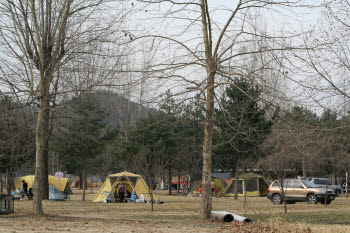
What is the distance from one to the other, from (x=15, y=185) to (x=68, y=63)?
107 feet

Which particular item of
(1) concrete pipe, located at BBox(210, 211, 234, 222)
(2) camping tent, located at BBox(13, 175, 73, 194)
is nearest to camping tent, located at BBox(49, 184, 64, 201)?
(2) camping tent, located at BBox(13, 175, 73, 194)

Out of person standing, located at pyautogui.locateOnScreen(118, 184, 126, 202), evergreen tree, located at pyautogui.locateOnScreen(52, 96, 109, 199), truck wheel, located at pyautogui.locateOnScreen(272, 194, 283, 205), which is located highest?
evergreen tree, located at pyautogui.locateOnScreen(52, 96, 109, 199)

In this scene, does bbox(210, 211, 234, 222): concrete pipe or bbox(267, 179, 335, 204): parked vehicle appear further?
bbox(267, 179, 335, 204): parked vehicle

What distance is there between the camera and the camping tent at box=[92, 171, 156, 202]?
31.8 m

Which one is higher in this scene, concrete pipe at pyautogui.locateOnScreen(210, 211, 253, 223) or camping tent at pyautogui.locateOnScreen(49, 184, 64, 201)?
concrete pipe at pyautogui.locateOnScreen(210, 211, 253, 223)

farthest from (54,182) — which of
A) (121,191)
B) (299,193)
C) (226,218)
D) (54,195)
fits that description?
(226,218)

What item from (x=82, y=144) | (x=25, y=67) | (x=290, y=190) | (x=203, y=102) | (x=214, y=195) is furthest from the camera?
(x=214, y=195)

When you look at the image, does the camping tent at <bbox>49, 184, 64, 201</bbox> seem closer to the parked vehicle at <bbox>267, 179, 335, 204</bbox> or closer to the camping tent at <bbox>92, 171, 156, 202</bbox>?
the camping tent at <bbox>92, 171, 156, 202</bbox>

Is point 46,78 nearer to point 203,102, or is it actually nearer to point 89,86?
point 89,86

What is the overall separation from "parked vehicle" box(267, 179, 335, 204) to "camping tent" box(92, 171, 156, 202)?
321 inches

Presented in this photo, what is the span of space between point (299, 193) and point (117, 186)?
41.1 feet

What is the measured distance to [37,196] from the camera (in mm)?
15766

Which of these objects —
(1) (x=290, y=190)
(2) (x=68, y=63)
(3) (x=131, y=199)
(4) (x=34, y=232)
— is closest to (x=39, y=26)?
(2) (x=68, y=63)

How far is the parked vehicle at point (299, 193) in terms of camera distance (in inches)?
1135
